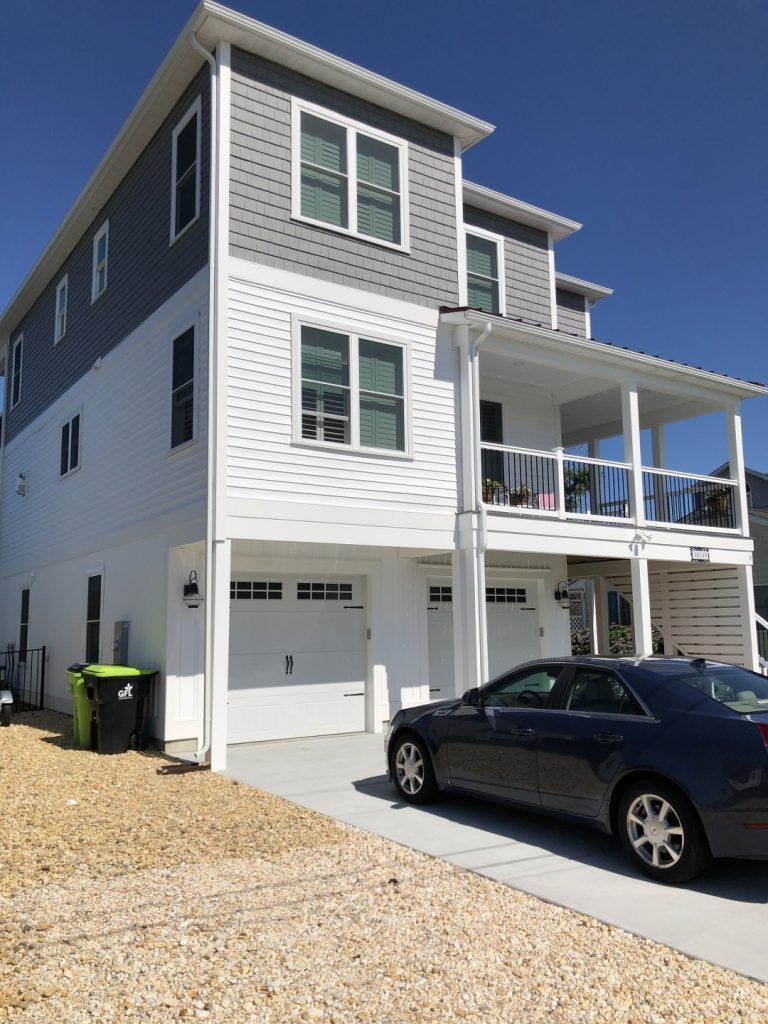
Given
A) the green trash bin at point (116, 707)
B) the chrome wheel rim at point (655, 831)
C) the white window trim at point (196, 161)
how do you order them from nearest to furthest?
1. the chrome wheel rim at point (655, 831)
2. the green trash bin at point (116, 707)
3. the white window trim at point (196, 161)

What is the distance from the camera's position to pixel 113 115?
13695mm

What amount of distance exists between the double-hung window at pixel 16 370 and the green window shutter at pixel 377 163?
11153 millimetres

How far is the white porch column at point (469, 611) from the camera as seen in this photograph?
1105cm

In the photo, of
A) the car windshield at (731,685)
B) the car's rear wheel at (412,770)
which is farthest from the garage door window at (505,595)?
the car windshield at (731,685)

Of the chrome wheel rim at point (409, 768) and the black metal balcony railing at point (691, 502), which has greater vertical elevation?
the black metal balcony railing at point (691, 502)

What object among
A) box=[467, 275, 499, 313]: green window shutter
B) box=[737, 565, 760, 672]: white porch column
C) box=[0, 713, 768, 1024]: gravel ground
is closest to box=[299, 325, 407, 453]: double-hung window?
box=[467, 275, 499, 313]: green window shutter

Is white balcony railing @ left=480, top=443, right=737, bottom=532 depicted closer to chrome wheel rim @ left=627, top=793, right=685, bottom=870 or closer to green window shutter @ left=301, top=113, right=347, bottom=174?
green window shutter @ left=301, top=113, right=347, bottom=174

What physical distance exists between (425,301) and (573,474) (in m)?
5.26

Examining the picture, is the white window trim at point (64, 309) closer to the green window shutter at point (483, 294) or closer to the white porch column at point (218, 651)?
the green window shutter at point (483, 294)

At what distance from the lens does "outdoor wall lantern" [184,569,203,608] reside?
10.5 m

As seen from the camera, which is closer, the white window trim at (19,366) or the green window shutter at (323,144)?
the green window shutter at (323,144)

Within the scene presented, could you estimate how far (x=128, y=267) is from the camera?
1313 centimetres

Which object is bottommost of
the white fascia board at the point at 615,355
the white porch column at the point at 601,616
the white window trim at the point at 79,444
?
the white porch column at the point at 601,616

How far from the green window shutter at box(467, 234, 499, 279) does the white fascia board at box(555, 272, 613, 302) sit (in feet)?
6.37
